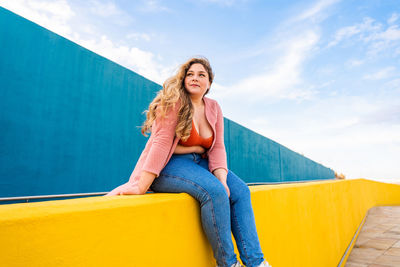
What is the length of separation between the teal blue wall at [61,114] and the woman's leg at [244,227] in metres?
3.33

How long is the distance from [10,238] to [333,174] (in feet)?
84.7

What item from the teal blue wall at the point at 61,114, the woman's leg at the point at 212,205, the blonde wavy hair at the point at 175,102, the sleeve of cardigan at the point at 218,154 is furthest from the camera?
the teal blue wall at the point at 61,114

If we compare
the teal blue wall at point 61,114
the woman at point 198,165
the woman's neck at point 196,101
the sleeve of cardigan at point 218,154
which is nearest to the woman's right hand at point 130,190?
the woman at point 198,165

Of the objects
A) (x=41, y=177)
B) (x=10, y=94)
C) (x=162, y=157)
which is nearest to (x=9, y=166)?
(x=41, y=177)

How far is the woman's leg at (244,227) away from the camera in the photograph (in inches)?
45.9

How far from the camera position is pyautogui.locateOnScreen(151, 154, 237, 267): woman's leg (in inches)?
43.6

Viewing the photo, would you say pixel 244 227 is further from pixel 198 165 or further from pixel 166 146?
pixel 166 146

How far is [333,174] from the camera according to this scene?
22844 millimetres

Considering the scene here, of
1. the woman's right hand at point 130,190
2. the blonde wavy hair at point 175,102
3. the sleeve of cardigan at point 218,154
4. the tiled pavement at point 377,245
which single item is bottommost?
the tiled pavement at point 377,245

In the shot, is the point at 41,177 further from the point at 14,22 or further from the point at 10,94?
the point at 14,22

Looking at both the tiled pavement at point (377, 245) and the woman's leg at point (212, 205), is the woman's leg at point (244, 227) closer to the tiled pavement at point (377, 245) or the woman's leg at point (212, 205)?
the woman's leg at point (212, 205)

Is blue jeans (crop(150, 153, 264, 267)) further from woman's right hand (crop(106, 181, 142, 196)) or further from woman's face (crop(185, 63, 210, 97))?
woman's face (crop(185, 63, 210, 97))

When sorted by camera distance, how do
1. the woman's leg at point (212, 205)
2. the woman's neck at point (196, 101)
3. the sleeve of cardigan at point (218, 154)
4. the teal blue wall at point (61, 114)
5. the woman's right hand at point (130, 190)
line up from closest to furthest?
the woman's leg at point (212, 205), the woman's right hand at point (130, 190), the sleeve of cardigan at point (218, 154), the woman's neck at point (196, 101), the teal blue wall at point (61, 114)

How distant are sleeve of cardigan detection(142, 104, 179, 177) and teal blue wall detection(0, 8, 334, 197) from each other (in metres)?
3.05
